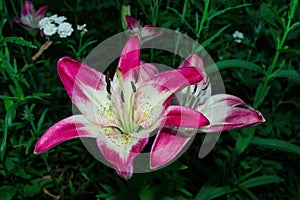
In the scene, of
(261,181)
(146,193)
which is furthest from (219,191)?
(146,193)

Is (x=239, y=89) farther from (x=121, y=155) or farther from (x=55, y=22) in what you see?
(x=121, y=155)

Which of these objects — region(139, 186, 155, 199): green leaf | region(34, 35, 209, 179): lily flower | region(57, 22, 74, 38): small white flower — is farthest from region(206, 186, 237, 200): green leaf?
region(57, 22, 74, 38): small white flower

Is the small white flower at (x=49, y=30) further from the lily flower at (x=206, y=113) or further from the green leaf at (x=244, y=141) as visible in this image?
the green leaf at (x=244, y=141)

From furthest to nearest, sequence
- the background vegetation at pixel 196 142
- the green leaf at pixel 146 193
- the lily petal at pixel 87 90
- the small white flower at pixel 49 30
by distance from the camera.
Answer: the background vegetation at pixel 196 142, the small white flower at pixel 49 30, the green leaf at pixel 146 193, the lily petal at pixel 87 90

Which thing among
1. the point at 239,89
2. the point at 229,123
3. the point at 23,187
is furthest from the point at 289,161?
the point at 23,187

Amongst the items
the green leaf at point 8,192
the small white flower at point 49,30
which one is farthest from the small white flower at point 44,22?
the green leaf at point 8,192

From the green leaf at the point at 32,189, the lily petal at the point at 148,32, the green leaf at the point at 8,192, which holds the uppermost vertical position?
the lily petal at the point at 148,32

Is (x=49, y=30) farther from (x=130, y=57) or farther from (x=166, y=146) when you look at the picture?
(x=166, y=146)

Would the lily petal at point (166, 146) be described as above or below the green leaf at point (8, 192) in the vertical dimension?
above
